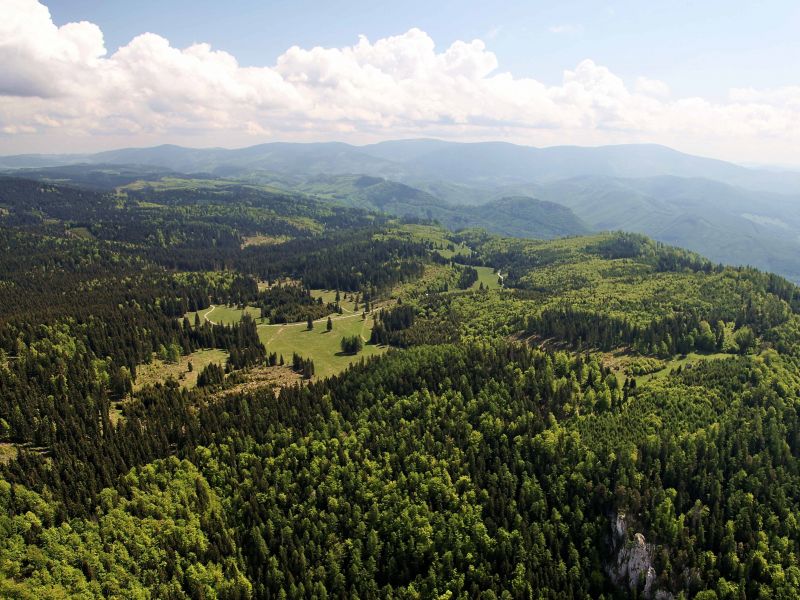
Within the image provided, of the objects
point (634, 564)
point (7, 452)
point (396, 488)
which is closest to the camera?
point (634, 564)

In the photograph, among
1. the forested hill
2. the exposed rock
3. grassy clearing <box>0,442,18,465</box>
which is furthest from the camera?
grassy clearing <box>0,442,18,465</box>

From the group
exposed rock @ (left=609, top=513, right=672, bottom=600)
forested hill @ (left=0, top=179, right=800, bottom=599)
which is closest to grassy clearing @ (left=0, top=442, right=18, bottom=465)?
forested hill @ (left=0, top=179, right=800, bottom=599)

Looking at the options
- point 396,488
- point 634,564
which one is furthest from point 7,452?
point 634,564

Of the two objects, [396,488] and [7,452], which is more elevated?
[7,452]

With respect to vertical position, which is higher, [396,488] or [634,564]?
[396,488]

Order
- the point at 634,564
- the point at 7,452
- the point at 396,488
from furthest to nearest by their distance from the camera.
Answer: the point at 396,488
the point at 7,452
the point at 634,564

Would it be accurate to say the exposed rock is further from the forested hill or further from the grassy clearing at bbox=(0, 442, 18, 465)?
the grassy clearing at bbox=(0, 442, 18, 465)

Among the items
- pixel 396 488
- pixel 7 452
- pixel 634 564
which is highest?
pixel 7 452

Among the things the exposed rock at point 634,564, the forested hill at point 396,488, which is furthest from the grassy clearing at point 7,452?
the exposed rock at point 634,564

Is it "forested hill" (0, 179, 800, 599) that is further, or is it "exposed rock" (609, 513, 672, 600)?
"exposed rock" (609, 513, 672, 600)

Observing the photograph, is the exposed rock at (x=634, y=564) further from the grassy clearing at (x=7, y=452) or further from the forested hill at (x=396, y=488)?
the grassy clearing at (x=7, y=452)

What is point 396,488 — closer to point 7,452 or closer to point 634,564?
point 634,564

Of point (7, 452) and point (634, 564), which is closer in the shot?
point (634, 564)
